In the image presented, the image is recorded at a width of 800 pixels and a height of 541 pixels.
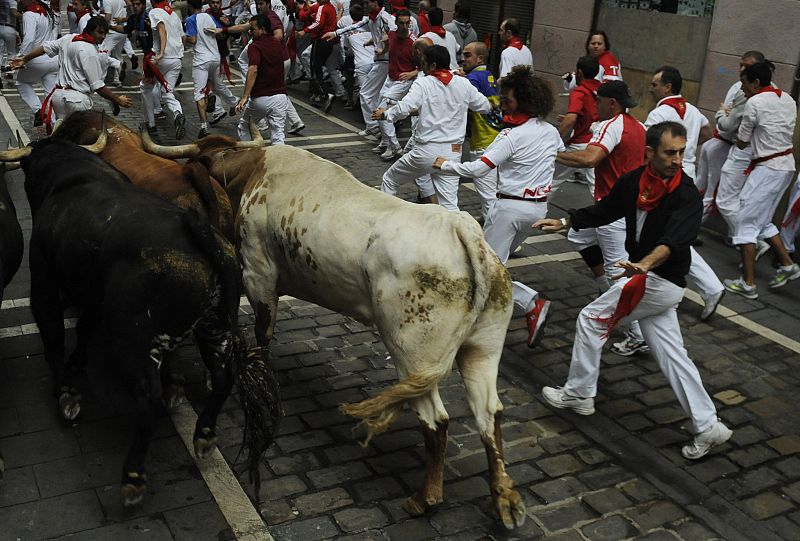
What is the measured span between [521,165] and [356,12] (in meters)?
9.67

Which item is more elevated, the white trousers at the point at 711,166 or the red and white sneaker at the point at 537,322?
the white trousers at the point at 711,166

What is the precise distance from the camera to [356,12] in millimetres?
16031

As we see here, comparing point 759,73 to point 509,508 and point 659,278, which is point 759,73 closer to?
point 659,278

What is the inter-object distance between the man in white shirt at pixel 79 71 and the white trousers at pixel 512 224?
6414mm

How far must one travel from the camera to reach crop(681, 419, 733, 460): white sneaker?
593 cm

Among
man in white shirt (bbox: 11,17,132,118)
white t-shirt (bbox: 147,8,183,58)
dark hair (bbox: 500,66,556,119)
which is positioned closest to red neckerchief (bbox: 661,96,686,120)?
dark hair (bbox: 500,66,556,119)

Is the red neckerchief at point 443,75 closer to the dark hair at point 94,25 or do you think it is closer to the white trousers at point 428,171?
the white trousers at point 428,171

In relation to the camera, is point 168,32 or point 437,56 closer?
point 437,56

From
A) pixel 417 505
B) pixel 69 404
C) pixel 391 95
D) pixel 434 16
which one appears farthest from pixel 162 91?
pixel 417 505

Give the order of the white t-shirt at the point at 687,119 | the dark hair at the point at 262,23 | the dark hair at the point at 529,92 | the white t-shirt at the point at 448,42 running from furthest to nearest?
the white t-shirt at the point at 448,42 → the dark hair at the point at 262,23 → the white t-shirt at the point at 687,119 → the dark hair at the point at 529,92

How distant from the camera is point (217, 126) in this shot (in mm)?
15055

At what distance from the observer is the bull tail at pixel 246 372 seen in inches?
205

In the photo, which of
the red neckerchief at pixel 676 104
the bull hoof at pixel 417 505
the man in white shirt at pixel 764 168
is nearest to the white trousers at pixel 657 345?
the bull hoof at pixel 417 505

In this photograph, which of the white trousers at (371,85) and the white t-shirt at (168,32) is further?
the white trousers at (371,85)
